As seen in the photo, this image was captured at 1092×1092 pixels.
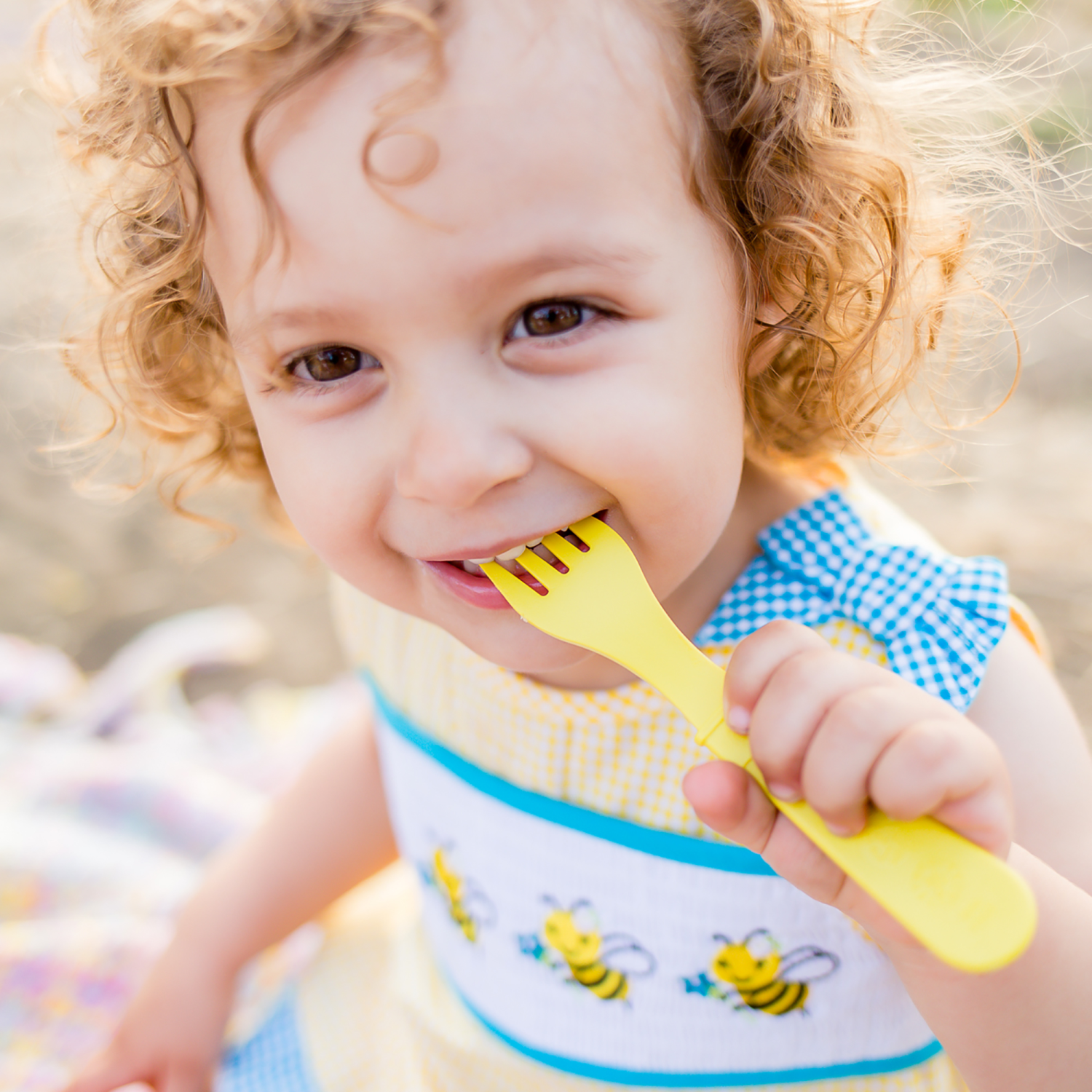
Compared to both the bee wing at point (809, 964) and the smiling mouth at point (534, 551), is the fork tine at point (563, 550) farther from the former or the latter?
the bee wing at point (809, 964)

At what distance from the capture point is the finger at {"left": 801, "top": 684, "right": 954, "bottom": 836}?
489 millimetres

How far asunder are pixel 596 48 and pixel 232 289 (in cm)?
28

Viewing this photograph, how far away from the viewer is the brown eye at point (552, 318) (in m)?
0.61

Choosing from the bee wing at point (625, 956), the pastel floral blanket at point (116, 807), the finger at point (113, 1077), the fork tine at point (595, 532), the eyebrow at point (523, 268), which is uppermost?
the eyebrow at point (523, 268)

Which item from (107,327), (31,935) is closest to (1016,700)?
(107,327)

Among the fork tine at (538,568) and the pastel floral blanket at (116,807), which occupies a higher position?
the fork tine at (538,568)

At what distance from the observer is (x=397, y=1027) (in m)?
1.00

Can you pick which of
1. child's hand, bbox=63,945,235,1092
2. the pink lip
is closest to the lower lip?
the pink lip

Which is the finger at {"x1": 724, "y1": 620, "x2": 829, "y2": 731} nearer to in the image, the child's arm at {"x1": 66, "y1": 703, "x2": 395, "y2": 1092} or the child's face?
the child's face

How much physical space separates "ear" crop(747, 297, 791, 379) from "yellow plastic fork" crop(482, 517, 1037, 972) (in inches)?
8.0

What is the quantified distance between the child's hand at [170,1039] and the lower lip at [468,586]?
60cm

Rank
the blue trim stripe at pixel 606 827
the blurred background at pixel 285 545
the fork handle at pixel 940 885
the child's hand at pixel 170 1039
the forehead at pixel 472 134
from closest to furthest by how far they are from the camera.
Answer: the fork handle at pixel 940 885
the forehead at pixel 472 134
the blue trim stripe at pixel 606 827
the child's hand at pixel 170 1039
the blurred background at pixel 285 545

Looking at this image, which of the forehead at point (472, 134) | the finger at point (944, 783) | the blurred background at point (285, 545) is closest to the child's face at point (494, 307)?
the forehead at point (472, 134)

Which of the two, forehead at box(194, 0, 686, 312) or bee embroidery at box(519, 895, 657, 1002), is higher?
forehead at box(194, 0, 686, 312)
